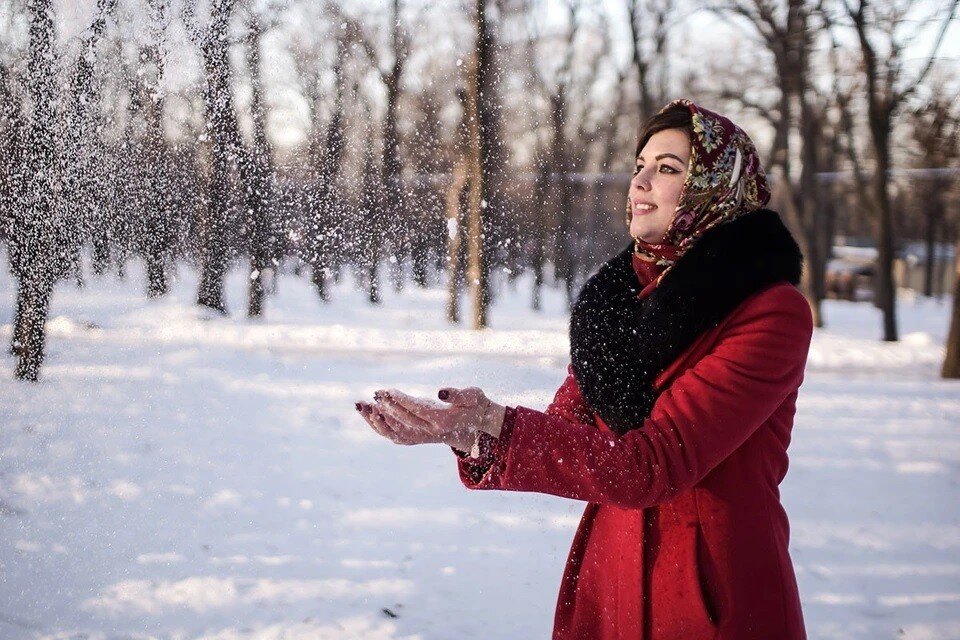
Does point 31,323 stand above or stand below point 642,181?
below

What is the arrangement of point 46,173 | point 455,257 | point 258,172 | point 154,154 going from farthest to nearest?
1. point 455,257
2. point 46,173
3. point 258,172
4. point 154,154

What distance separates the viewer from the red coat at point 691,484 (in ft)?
3.71

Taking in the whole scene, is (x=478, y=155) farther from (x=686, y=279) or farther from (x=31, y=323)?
(x=686, y=279)

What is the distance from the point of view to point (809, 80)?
1611 cm

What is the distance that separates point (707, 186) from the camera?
144 cm

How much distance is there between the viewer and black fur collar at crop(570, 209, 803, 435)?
51.0 inches

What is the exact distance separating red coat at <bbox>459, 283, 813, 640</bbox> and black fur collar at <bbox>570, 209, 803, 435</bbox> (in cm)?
3

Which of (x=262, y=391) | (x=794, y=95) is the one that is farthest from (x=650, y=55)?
(x=262, y=391)

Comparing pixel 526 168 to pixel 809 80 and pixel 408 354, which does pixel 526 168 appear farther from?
pixel 809 80

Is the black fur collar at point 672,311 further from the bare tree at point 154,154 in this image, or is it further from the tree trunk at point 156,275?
the tree trunk at point 156,275

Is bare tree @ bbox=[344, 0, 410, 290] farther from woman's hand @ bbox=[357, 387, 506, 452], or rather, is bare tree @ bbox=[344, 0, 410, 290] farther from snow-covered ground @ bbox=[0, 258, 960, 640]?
woman's hand @ bbox=[357, 387, 506, 452]

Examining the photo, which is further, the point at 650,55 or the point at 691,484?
the point at 650,55

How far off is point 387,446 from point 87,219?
296cm

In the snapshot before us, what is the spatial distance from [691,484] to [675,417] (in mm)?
105
